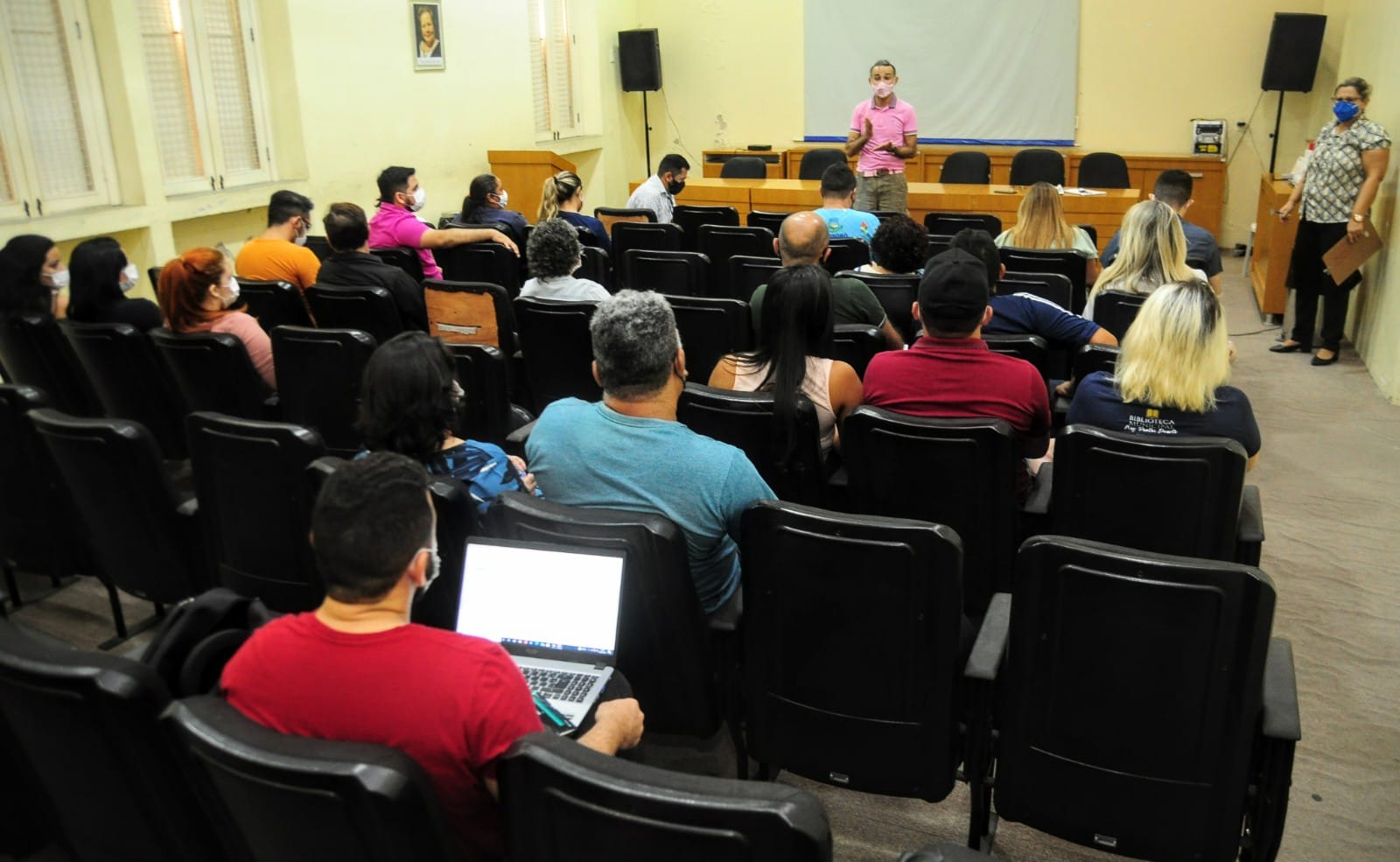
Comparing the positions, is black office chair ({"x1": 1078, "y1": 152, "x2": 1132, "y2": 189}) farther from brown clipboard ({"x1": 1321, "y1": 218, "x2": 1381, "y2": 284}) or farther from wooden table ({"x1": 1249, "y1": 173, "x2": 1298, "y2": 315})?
brown clipboard ({"x1": 1321, "y1": 218, "x2": 1381, "y2": 284})

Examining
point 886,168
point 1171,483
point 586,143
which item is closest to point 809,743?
point 1171,483

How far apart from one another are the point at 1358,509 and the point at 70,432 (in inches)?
181

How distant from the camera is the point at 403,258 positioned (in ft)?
19.5

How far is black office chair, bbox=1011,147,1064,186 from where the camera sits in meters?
9.71

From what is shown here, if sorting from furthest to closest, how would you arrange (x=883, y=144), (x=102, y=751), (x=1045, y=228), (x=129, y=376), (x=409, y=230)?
(x=883, y=144) → (x=409, y=230) → (x=1045, y=228) → (x=129, y=376) → (x=102, y=751)

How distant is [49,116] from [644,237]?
3470 mm

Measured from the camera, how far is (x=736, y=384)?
337 cm

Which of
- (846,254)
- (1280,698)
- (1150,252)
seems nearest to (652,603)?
(1280,698)

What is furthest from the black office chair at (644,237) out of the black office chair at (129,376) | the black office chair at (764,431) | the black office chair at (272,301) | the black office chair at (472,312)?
the black office chair at (764,431)

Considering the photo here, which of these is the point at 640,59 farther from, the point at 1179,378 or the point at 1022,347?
the point at 1179,378

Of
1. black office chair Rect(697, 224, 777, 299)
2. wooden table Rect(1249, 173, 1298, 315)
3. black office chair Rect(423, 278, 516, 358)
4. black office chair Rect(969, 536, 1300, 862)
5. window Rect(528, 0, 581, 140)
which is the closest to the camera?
black office chair Rect(969, 536, 1300, 862)

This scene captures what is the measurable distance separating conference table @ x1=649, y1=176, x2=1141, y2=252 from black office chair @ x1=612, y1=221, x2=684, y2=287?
1974 millimetres

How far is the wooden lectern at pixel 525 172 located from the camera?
989cm

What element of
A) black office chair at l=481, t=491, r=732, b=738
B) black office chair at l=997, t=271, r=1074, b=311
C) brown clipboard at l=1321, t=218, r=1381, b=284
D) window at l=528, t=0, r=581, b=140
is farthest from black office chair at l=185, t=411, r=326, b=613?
window at l=528, t=0, r=581, b=140
